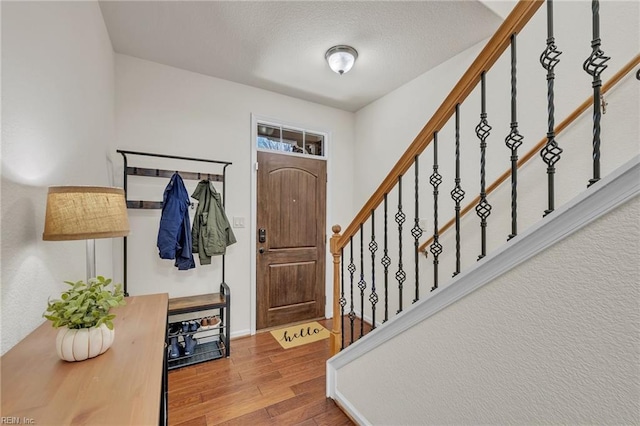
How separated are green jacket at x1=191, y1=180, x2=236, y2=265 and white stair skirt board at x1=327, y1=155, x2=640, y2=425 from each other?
1.71 m

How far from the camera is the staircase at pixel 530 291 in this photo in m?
0.68

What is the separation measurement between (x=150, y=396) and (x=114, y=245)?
6.53 ft

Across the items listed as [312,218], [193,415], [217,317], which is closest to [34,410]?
[193,415]

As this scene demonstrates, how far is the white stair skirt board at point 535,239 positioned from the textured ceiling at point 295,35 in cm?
171

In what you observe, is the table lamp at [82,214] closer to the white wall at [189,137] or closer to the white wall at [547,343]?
the white wall at [547,343]

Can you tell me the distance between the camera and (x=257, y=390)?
1.93 meters

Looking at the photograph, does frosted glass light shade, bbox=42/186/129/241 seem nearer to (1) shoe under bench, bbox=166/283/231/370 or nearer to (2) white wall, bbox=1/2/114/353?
(2) white wall, bbox=1/2/114/353

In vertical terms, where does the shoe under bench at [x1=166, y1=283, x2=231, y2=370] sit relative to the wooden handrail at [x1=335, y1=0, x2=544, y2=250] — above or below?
below

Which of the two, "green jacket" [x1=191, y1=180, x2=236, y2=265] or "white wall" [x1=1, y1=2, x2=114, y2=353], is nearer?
"white wall" [x1=1, y1=2, x2=114, y2=353]

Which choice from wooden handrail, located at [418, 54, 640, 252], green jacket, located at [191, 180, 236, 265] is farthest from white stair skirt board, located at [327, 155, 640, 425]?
green jacket, located at [191, 180, 236, 265]

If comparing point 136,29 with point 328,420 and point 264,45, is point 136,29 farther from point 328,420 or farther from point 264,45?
point 328,420

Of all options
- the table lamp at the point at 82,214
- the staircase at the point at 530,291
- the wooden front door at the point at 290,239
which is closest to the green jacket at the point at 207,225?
the wooden front door at the point at 290,239

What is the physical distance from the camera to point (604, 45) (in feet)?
4.79

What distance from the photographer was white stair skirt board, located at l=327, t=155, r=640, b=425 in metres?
0.65
